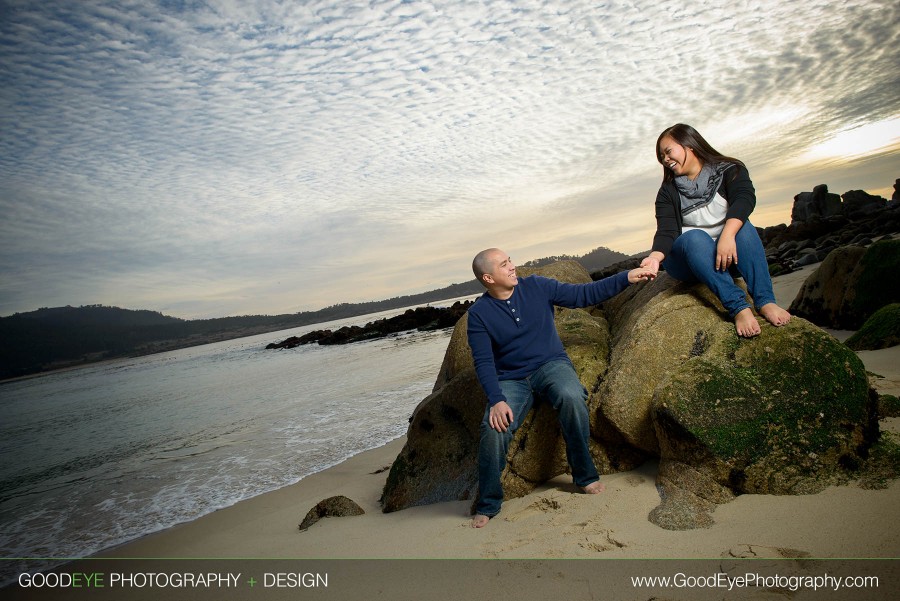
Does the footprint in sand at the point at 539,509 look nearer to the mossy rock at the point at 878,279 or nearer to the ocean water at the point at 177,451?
the ocean water at the point at 177,451

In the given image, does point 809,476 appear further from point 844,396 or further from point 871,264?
point 871,264

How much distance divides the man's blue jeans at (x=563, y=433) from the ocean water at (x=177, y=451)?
175 inches

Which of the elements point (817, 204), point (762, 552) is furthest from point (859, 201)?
point (762, 552)

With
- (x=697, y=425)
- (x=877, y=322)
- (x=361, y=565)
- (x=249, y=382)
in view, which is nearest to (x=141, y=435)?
(x=249, y=382)

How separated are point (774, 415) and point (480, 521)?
2.13m

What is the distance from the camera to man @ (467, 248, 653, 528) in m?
3.54

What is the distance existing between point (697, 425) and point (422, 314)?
114 ft

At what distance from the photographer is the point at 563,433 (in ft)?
11.9

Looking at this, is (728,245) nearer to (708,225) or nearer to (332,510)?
(708,225)

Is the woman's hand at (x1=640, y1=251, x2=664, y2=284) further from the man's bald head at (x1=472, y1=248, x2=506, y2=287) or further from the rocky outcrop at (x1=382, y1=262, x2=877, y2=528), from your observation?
the man's bald head at (x1=472, y1=248, x2=506, y2=287)

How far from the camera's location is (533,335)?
4.04m

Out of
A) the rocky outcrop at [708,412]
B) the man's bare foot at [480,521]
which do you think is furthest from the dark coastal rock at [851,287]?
the man's bare foot at [480,521]

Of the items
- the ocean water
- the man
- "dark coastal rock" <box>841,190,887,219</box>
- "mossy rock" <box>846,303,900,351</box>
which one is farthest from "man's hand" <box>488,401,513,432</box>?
"dark coastal rock" <box>841,190,887,219</box>

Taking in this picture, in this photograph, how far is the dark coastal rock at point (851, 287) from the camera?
754 centimetres
